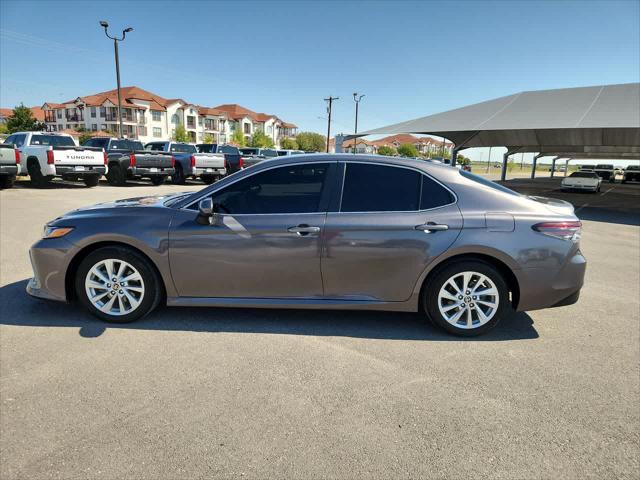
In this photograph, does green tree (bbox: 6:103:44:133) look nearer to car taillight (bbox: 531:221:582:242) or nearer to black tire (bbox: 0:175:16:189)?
black tire (bbox: 0:175:16:189)

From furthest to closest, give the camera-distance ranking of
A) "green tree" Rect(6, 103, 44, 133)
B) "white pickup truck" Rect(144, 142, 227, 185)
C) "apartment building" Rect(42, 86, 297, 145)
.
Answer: "apartment building" Rect(42, 86, 297, 145)
"green tree" Rect(6, 103, 44, 133)
"white pickup truck" Rect(144, 142, 227, 185)

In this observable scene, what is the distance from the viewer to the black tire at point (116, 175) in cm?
1753

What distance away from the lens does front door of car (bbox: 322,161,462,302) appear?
3.59 metres

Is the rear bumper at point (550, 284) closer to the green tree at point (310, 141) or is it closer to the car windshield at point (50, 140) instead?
the car windshield at point (50, 140)

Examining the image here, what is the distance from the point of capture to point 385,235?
3.59 meters

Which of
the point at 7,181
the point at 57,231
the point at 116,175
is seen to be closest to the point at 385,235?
the point at 57,231

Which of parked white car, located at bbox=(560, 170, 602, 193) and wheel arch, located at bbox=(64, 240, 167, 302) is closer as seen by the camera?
wheel arch, located at bbox=(64, 240, 167, 302)

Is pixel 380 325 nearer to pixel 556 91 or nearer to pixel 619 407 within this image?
pixel 619 407

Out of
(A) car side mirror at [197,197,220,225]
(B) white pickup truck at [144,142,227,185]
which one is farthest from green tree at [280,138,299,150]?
(A) car side mirror at [197,197,220,225]

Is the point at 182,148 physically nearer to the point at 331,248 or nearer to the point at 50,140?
the point at 50,140

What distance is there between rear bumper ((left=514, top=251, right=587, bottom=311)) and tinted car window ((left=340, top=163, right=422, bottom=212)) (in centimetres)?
113

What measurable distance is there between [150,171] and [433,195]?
633 inches

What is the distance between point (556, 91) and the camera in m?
21.1

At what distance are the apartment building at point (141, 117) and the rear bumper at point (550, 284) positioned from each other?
279 feet
